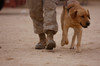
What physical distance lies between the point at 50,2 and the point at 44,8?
143 millimetres

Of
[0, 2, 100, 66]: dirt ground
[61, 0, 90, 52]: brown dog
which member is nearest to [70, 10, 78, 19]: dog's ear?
[61, 0, 90, 52]: brown dog

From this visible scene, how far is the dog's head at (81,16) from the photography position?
414cm

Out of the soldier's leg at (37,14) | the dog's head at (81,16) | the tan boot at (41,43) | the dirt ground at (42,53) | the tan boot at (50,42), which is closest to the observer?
the dirt ground at (42,53)

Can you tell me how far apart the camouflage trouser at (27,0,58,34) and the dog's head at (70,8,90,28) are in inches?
12.8

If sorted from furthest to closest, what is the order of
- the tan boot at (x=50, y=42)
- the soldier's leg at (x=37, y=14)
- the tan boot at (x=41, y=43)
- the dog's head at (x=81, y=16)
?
the tan boot at (x=41, y=43) → the soldier's leg at (x=37, y=14) → the tan boot at (x=50, y=42) → the dog's head at (x=81, y=16)

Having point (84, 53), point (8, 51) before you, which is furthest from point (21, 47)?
point (84, 53)

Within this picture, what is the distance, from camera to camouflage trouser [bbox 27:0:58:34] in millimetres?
4336

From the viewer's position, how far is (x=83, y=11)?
418cm

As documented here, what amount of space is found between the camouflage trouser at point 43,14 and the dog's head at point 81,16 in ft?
1.07

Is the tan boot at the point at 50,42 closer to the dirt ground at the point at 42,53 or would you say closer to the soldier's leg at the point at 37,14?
the dirt ground at the point at 42,53

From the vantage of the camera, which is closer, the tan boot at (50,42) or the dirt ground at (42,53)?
the dirt ground at (42,53)

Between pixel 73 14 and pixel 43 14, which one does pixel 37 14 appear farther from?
pixel 73 14

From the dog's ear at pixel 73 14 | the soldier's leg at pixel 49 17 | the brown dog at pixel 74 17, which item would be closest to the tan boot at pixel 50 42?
the soldier's leg at pixel 49 17

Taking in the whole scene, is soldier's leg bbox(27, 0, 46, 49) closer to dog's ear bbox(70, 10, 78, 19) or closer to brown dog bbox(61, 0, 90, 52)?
brown dog bbox(61, 0, 90, 52)
